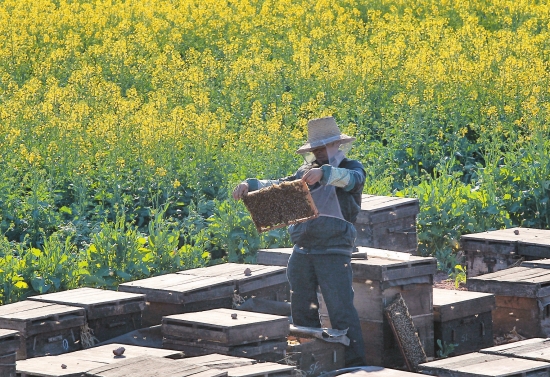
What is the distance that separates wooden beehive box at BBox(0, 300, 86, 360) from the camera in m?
6.81

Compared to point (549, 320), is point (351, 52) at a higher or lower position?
higher

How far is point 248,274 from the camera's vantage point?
7.91 metres

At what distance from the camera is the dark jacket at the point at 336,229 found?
7.04 m

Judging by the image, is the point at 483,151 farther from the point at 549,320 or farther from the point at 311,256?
the point at 311,256

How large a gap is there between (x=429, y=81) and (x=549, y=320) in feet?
21.1

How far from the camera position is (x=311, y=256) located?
A: 7152 millimetres

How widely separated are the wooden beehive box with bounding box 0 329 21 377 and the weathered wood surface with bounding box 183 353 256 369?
97 cm

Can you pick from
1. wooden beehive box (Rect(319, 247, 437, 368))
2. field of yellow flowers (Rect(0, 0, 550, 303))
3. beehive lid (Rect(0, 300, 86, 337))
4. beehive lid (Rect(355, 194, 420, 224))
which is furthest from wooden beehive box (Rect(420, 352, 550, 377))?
field of yellow flowers (Rect(0, 0, 550, 303))

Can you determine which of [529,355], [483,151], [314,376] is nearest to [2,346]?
[314,376]

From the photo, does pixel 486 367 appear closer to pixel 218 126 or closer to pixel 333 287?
pixel 333 287

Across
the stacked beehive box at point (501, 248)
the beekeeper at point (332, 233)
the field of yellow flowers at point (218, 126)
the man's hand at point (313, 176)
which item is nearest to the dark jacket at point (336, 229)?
the beekeeper at point (332, 233)

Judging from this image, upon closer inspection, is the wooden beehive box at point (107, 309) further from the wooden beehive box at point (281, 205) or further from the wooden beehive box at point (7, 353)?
the wooden beehive box at point (7, 353)

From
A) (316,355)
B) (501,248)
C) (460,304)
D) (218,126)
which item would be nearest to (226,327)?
(316,355)

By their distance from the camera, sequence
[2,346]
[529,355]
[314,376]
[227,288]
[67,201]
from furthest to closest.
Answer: [67,201]
[227,288]
[314,376]
[529,355]
[2,346]
